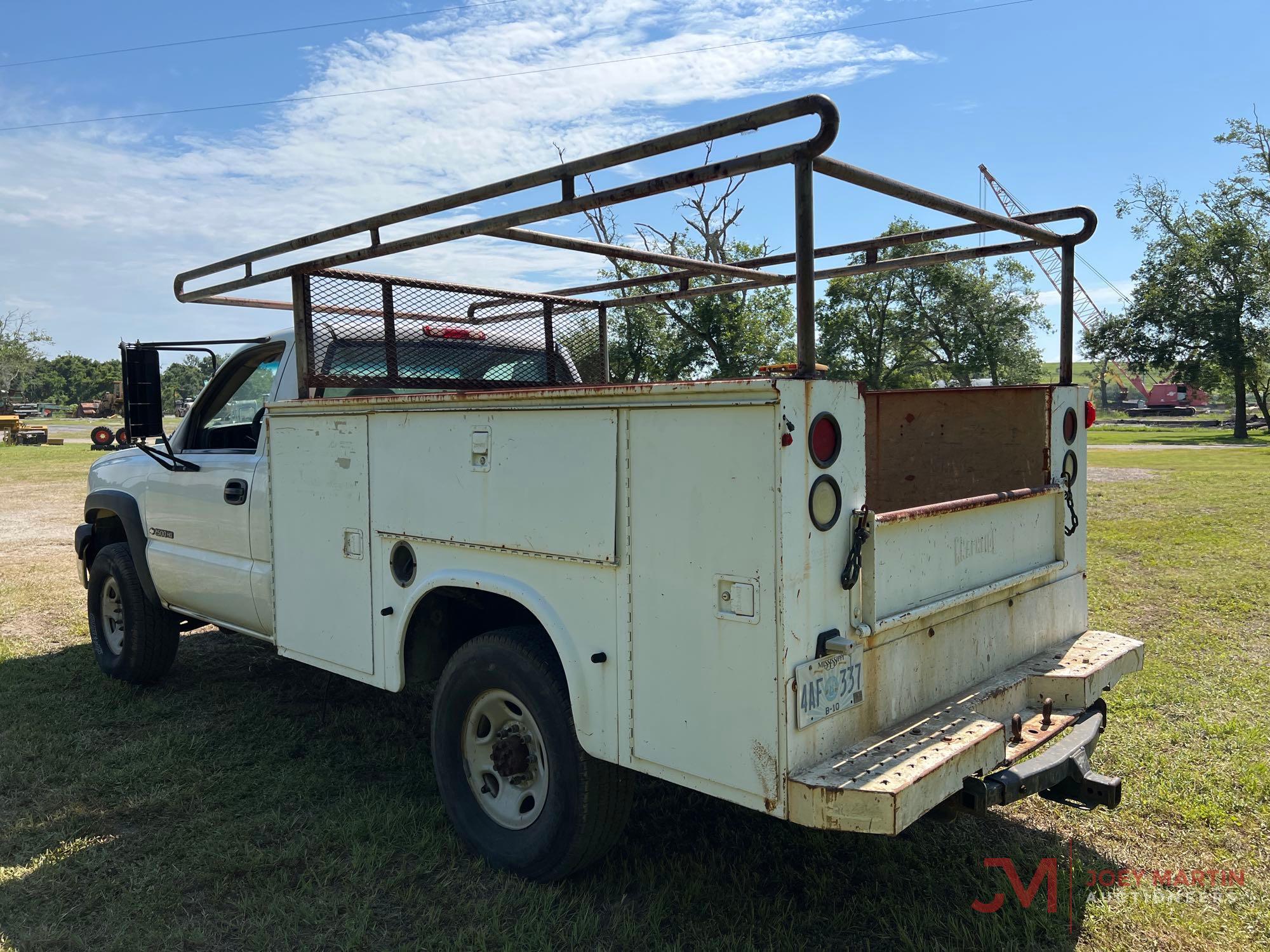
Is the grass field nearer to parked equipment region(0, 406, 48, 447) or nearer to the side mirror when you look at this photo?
the side mirror

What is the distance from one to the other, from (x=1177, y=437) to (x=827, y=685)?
4444 centimetres

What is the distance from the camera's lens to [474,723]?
3422 mm

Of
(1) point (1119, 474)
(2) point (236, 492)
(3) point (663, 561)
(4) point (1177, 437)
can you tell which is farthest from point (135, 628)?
(4) point (1177, 437)

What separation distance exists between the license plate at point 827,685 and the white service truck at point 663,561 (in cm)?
1

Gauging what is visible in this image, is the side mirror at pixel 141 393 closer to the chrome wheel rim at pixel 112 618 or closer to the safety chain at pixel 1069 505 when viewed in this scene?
the chrome wheel rim at pixel 112 618

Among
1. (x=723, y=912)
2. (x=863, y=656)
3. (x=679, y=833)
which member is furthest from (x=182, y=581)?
(x=863, y=656)

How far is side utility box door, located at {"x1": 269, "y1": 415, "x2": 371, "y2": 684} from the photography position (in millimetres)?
3736

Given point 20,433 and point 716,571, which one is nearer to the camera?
point 716,571

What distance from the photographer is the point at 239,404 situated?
4.94 metres

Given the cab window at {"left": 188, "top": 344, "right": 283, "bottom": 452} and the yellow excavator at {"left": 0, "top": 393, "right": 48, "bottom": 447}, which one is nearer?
the cab window at {"left": 188, "top": 344, "right": 283, "bottom": 452}

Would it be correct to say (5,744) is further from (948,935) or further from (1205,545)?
(1205,545)

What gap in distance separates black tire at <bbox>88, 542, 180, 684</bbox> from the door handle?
4.25 ft

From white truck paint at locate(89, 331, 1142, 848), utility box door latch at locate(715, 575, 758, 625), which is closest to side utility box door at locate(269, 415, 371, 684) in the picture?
white truck paint at locate(89, 331, 1142, 848)

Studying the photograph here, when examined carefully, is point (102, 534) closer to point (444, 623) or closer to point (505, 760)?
point (444, 623)
